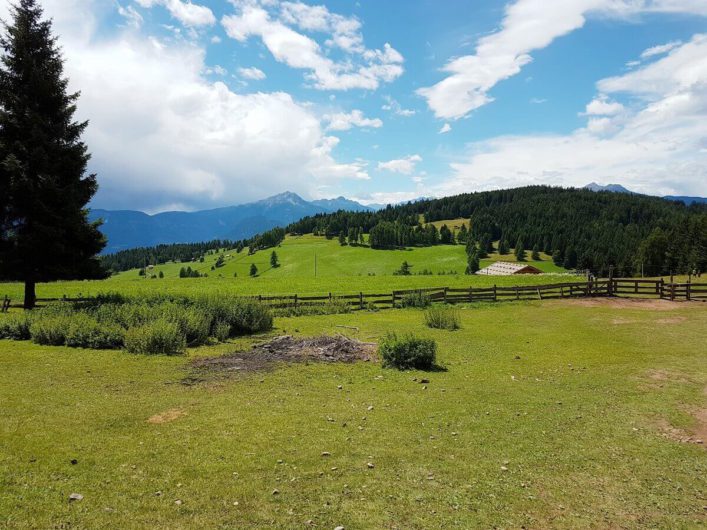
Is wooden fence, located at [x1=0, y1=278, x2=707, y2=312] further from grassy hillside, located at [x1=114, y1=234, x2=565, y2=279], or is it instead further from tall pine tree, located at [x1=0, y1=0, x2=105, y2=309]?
grassy hillside, located at [x1=114, y1=234, x2=565, y2=279]

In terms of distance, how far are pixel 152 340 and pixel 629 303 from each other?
4072 centimetres

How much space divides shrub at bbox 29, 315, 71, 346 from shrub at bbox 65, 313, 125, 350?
34cm

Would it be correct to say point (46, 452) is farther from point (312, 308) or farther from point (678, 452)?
point (312, 308)

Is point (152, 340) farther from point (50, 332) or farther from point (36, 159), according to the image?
point (36, 159)

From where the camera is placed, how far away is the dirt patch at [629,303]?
35938mm

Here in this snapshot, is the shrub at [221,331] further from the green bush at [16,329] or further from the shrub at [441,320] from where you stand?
the shrub at [441,320]

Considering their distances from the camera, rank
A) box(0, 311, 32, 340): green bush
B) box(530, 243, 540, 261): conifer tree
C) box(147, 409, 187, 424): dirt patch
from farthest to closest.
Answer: box(530, 243, 540, 261): conifer tree
box(0, 311, 32, 340): green bush
box(147, 409, 187, 424): dirt patch

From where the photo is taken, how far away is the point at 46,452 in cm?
794

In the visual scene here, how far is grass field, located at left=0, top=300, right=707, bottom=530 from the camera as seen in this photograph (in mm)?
6539

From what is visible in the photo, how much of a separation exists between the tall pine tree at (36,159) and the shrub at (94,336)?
10985mm

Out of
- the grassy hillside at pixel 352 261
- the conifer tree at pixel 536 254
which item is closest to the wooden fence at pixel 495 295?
the grassy hillside at pixel 352 261

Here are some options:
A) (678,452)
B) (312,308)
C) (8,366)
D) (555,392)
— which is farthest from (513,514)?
(312,308)

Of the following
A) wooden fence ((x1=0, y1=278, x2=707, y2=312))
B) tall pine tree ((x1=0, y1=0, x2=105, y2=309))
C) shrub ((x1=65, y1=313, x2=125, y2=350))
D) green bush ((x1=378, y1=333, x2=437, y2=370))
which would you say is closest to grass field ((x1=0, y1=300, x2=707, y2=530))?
green bush ((x1=378, y1=333, x2=437, y2=370))

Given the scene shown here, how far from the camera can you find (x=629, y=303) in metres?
38.7
